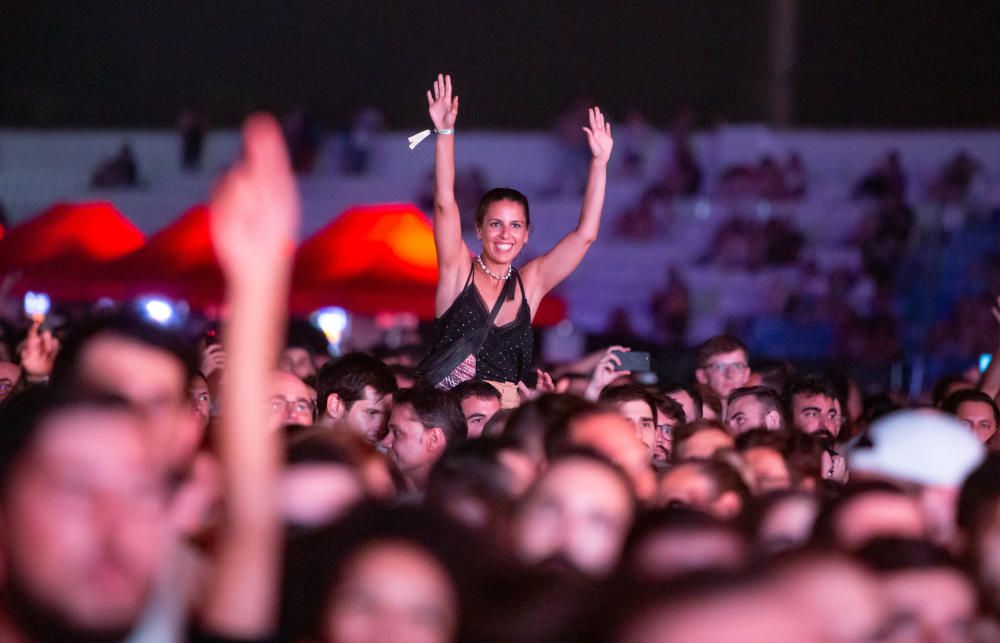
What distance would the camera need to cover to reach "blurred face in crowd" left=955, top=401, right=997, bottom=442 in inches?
257

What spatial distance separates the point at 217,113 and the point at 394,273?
29.7 feet

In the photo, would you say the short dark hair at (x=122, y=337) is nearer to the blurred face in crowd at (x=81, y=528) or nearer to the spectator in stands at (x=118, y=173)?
the blurred face in crowd at (x=81, y=528)

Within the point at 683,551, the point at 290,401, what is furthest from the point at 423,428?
the point at 683,551

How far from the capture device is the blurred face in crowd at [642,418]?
552cm

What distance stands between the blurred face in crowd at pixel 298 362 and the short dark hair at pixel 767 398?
232 centimetres

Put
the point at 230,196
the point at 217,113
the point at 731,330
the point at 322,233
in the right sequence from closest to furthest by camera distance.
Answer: the point at 230,196, the point at 322,233, the point at 731,330, the point at 217,113

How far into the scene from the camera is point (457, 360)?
247 inches

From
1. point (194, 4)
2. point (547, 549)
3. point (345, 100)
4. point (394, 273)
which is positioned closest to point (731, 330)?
point (394, 273)

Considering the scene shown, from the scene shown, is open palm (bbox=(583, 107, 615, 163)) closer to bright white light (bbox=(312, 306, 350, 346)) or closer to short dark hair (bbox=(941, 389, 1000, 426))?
short dark hair (bbox=(941, 389, 1000, 426))

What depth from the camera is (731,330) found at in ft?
49.8

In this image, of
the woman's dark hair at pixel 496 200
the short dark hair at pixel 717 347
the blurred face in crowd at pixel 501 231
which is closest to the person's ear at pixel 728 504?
the blurred face in crowd at pixel 501 231

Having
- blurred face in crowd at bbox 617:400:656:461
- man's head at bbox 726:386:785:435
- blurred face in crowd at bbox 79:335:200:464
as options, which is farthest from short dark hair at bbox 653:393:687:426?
blurred face in crowd at bbox 79:335:200:464

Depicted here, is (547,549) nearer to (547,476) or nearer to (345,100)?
(547,476)

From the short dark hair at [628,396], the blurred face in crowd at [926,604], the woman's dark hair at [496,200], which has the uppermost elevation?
the woman's dark hair at [496,200]
